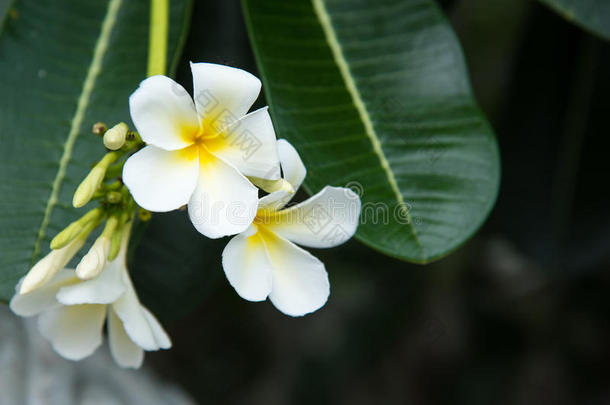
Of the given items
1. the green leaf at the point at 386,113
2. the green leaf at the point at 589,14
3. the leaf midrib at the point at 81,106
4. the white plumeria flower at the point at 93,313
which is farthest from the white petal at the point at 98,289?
the green leaf at the point at 589,14

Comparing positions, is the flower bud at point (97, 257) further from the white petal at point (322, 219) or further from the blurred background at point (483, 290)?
the blurred background at point (483, 290)

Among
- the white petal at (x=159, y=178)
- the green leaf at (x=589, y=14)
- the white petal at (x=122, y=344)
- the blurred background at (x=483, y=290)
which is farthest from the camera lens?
the blurred background at (x=483, y=290)

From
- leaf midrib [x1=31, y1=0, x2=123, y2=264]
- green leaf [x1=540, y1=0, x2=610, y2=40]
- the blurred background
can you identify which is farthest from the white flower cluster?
green leaf [x1=540, y1=0, x2=610, y2=40]

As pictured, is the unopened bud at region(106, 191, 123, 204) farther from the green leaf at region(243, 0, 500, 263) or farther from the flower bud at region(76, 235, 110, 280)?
the green leaf at region(243, 0, 500, 263)

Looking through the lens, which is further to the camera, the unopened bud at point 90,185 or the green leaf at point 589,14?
the green leaf at point 589,14

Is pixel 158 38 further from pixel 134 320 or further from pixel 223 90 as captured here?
pixel 134 320

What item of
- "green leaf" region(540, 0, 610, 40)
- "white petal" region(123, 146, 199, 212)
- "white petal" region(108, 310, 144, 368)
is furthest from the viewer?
"green leaf" region(540, 0, 610, 40)
